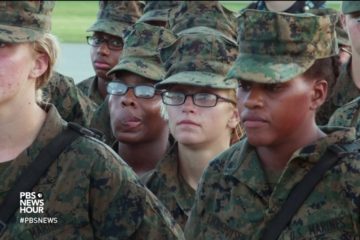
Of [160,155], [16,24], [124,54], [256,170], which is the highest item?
[16,24]

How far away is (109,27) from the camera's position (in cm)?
903

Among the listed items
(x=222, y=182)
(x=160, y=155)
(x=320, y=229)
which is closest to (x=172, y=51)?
(x=160, y=155)

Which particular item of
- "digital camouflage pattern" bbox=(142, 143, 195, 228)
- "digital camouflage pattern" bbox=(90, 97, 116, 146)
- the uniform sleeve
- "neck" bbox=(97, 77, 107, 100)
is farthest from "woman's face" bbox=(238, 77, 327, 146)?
"neck" bbox=(97, 77, 107, 100)

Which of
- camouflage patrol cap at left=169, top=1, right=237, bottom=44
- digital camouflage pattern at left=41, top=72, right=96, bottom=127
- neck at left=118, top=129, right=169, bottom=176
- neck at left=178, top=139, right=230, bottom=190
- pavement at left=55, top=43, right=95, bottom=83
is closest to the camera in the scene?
neck at left=178, top=139, right=230, bottom=190

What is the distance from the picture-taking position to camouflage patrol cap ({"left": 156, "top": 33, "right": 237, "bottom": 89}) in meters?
5.89

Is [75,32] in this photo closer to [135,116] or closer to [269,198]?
[135,116]

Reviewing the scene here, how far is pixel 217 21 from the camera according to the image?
7871mm

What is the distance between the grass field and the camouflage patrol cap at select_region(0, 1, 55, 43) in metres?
20.0

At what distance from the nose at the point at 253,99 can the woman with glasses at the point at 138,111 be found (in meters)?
2.45

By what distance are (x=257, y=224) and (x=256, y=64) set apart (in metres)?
0.61

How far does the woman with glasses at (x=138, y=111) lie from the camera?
675cm

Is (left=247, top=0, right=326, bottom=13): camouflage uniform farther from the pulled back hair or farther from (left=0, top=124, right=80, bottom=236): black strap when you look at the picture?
(left=0, top=124, right=80, bottom=236): black strap

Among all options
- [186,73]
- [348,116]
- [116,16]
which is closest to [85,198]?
[186,73]

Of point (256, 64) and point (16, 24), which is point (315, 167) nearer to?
point (256, 64)
